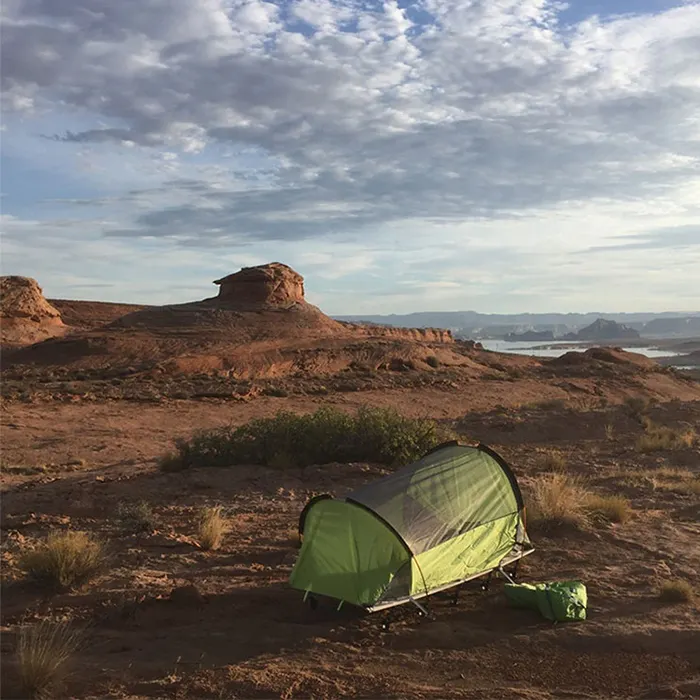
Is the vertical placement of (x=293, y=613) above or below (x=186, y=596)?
below

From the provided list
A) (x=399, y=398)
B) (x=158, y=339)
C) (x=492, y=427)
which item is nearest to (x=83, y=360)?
(x=158, y=339)

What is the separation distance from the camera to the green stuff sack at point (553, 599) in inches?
256

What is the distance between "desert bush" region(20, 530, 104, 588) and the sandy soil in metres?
0.16

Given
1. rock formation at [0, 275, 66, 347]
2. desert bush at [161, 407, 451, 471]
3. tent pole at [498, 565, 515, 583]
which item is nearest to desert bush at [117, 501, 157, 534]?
desert bush at [161, 407, 451, 471]

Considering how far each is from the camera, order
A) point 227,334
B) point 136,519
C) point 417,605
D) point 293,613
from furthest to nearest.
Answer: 1. point 227,334
2. point 136,519
3. point 293,613
4. point 417,605

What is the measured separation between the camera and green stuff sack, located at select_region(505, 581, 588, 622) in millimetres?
6504

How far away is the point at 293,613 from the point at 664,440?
1466 cm

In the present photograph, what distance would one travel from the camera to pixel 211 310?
153 feet

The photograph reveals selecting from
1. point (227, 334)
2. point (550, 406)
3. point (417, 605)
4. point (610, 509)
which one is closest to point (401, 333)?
point (227, 334)

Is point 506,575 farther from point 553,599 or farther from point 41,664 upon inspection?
point 41,664

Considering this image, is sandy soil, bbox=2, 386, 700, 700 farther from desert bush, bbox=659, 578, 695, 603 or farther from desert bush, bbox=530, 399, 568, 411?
desert bush, bbox=530, 399, 568, 411

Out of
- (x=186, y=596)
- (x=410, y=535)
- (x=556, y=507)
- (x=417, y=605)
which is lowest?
(x=186, y=596)

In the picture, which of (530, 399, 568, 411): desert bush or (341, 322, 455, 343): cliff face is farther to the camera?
(341, 322, 455, 343): cliff face

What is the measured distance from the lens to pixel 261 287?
167 ft
